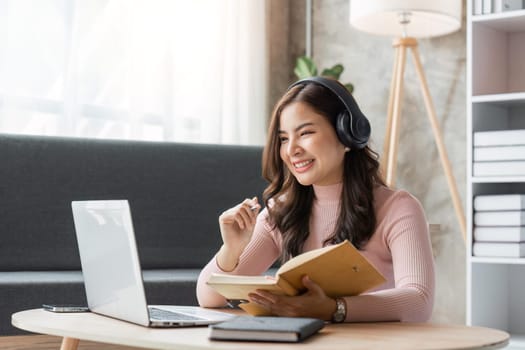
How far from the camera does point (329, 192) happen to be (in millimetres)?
1741

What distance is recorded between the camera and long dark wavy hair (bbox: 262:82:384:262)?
165cm

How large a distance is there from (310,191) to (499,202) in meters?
1.24

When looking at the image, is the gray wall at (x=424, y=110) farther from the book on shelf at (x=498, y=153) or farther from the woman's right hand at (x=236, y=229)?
the woman's right hand at (x=236, y=229)

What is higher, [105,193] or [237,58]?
[237,58]

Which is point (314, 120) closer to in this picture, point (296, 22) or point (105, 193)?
point (105, 193)

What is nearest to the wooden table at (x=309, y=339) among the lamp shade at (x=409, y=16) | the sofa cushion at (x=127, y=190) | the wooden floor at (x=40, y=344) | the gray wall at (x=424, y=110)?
the wooden floor at (x=40, y=344)

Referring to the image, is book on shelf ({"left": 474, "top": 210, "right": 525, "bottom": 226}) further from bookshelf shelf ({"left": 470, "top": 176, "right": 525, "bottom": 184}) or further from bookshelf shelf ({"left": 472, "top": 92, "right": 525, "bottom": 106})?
bookshelf shelf ({"left": 472, "top": 92, "right": 525, "bottom": 106})

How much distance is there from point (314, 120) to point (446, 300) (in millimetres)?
2137

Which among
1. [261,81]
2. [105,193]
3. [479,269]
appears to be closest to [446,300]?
[479,269]

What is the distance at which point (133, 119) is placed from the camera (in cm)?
340

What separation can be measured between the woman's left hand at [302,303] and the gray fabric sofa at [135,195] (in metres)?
1.21

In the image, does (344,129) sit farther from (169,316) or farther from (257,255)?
(169,316)

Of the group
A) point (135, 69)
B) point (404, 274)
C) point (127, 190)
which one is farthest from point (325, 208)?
point (135, 69)

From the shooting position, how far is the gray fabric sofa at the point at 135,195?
2746 millimetres
